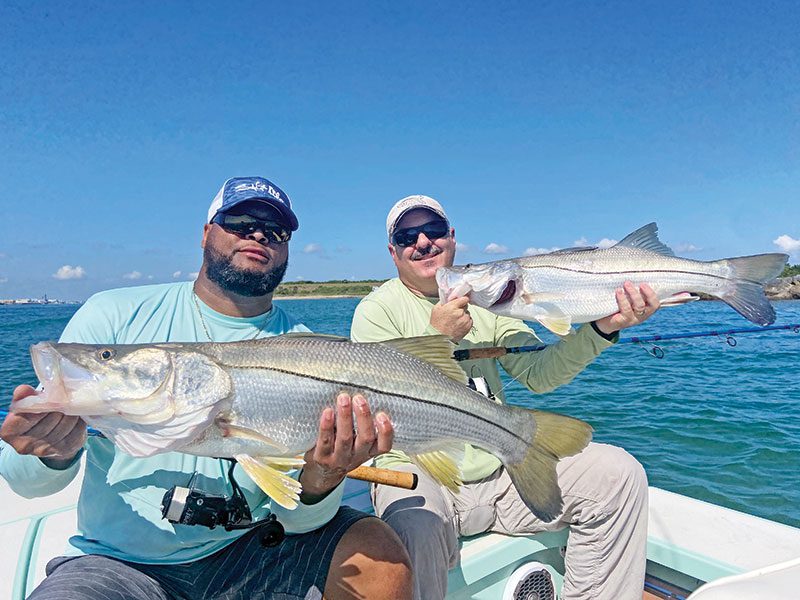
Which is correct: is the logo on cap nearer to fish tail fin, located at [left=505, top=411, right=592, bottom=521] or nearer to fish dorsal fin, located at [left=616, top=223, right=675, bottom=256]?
fish tail fin, located at [left=505, top=411, right=592, bottom=521]

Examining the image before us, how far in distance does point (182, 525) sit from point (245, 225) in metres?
1.53

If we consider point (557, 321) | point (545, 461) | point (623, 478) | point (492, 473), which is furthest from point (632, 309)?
point (545, 461)

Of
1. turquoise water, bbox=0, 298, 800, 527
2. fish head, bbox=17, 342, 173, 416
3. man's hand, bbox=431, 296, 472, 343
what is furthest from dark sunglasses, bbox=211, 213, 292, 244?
turquoise water, bbox=0, 298, 800, 527

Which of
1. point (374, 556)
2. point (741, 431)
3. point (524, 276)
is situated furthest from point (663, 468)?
point (374, 556)

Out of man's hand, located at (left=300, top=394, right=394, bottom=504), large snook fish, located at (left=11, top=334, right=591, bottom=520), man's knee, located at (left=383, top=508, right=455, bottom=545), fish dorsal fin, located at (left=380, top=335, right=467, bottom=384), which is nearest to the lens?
large snook fish, located at (left=11, top=334, right=591, bottom=520)

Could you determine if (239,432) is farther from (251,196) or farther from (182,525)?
(251,196)

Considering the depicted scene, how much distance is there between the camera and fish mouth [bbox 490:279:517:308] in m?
4.02

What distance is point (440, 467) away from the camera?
96.2 inches

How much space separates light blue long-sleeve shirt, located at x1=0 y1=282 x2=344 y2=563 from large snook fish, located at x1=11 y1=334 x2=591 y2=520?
16.6 inches

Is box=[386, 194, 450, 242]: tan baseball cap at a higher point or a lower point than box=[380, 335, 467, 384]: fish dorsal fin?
higher

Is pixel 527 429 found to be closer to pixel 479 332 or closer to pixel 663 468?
pixel 479 332

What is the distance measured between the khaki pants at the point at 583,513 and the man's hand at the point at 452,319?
85 centimetres

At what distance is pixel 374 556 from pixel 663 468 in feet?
21.1

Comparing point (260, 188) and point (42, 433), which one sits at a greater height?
point (260, 188)
